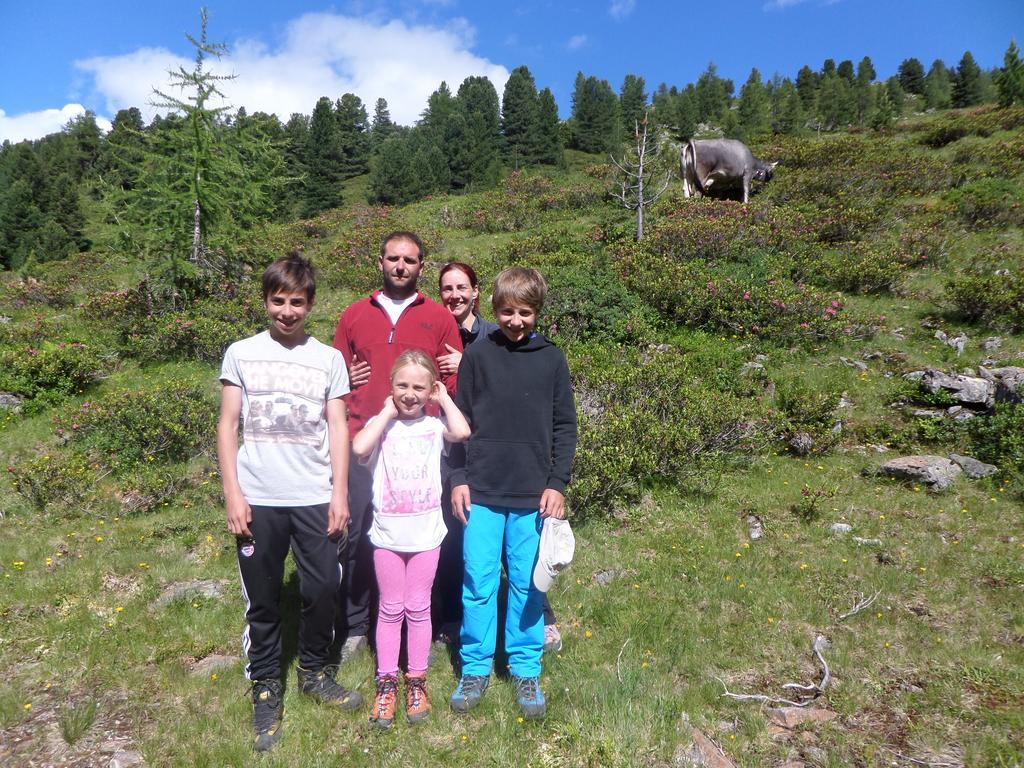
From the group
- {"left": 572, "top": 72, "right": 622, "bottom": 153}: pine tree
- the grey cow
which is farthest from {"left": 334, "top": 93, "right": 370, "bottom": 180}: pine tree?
the grey cow

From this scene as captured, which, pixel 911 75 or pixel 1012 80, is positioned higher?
pixel 911 75

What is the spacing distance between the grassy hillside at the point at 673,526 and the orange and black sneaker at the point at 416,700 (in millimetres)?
90

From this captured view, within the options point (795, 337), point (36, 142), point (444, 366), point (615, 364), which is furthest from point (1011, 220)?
point (36, 142)

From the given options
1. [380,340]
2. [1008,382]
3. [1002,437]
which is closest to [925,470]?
[1002,437]

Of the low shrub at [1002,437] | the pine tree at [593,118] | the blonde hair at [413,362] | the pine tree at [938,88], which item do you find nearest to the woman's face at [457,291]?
the blonde hair at [413,362]

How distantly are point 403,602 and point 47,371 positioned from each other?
866 cm

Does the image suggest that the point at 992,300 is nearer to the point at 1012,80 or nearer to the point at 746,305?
the point at 746,305

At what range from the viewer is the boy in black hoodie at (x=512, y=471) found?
2.79 metres

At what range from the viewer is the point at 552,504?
278 cm

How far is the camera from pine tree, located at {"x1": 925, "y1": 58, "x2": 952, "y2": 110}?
2213 inches

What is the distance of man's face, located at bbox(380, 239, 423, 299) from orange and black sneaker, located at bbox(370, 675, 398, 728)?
2124 millimetres

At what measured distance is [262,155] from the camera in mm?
12242

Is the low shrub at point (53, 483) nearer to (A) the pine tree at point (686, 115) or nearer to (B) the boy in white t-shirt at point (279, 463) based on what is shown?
(B) the boy in white t-shirt at point (279, 463)

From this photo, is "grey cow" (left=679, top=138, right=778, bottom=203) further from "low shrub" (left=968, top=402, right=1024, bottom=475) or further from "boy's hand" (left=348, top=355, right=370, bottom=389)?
"boy's hand" (left=348, top=355, right=370, bottom=389)
